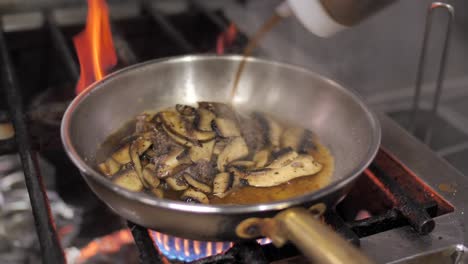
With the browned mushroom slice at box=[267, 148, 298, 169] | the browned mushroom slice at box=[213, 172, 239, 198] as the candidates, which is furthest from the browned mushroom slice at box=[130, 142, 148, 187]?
the browned mushroom slice at box=[267, 148, 298, 169]

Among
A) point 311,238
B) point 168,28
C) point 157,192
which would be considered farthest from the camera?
point 168,28

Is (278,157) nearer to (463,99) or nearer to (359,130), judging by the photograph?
(359,130)

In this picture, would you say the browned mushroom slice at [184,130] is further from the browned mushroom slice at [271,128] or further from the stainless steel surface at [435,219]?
the stainless steel surface at [435,219]

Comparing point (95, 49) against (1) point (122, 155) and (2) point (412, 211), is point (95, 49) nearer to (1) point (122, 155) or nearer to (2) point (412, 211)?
(1) point (122, 155)

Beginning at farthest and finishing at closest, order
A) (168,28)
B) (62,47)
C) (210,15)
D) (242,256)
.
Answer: (210,15) → (168,28) → (62,47) → (242,256)

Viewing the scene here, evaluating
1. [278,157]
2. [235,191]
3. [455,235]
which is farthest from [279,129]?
[455,235]

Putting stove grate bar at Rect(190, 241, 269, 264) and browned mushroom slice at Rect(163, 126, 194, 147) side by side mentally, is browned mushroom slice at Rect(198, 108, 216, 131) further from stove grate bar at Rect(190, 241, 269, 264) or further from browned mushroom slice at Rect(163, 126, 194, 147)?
stove grate bar at Rect(190, 241, 269, 264)

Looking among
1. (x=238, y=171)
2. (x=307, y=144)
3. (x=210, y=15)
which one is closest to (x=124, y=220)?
(x=238, y=171)
